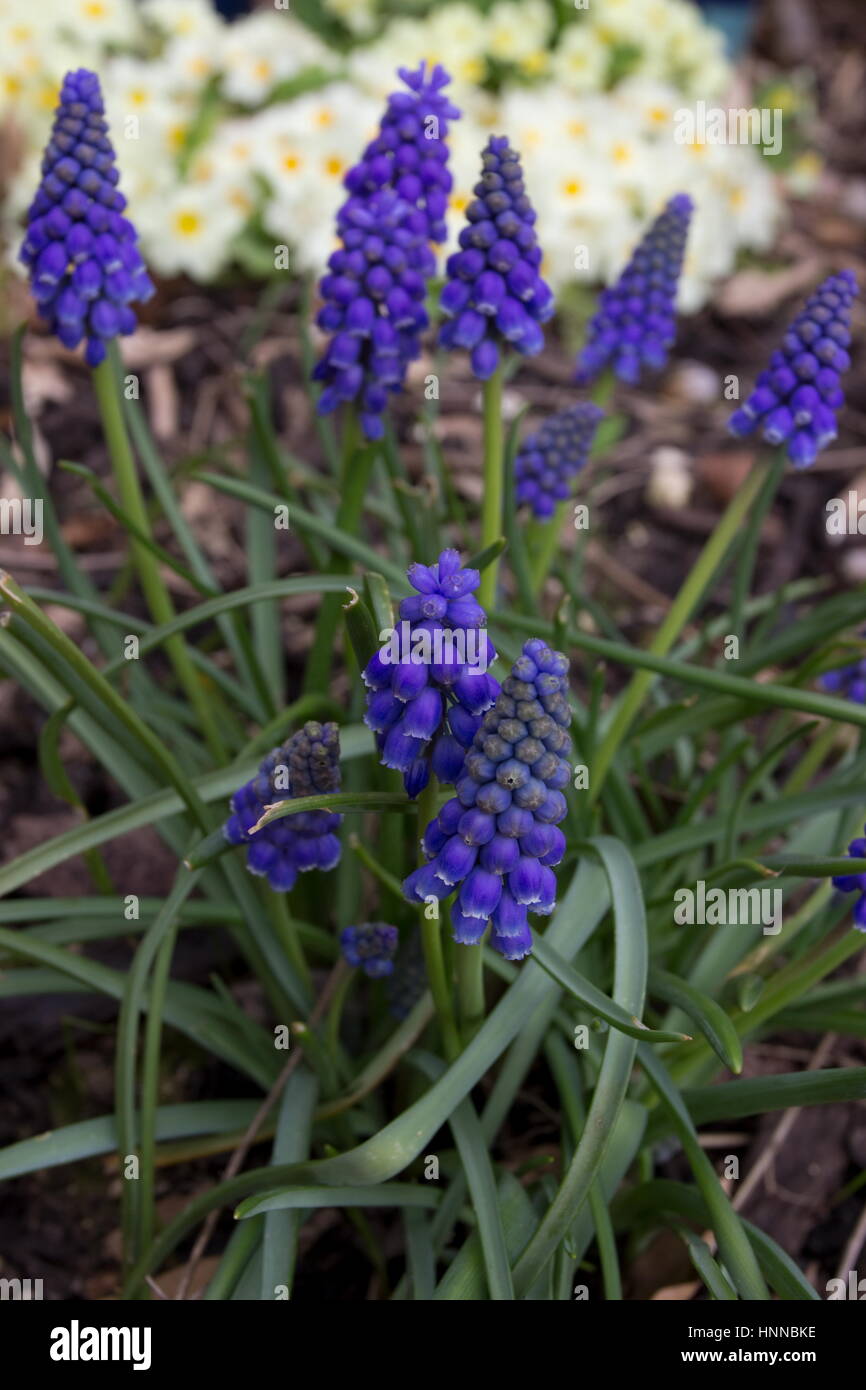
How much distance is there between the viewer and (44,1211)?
3463 millimetres

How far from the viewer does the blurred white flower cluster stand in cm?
623

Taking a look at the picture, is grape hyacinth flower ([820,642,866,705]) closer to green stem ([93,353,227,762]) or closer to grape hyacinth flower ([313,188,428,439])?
grape hyacinth flower ([313,188,428,439])

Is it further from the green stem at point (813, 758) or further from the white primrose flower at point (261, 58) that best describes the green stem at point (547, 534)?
the white primrose flower at point (261, 58)

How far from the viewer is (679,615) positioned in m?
3.45

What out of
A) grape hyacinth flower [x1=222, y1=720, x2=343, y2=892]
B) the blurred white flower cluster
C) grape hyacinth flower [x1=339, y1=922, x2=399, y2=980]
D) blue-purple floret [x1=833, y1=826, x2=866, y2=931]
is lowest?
grape hyacinth flower [x1=339, y1=922, x2=399, y2=980]

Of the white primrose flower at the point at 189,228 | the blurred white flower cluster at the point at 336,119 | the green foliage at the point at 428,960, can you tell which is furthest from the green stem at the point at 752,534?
the white primrose flower at the point at 189,228

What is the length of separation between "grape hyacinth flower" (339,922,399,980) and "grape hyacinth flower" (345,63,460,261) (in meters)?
1.53

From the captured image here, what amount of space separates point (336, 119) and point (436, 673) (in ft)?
16.4

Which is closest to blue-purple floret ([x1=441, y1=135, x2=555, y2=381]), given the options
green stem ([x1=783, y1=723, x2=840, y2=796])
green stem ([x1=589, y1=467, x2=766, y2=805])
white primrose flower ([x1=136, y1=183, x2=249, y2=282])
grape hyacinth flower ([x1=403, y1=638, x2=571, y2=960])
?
green stem ([x1=589, y1=467, x2=766, y2=805])

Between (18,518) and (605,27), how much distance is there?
4.60 m

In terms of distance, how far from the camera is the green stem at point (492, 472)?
3090mm
